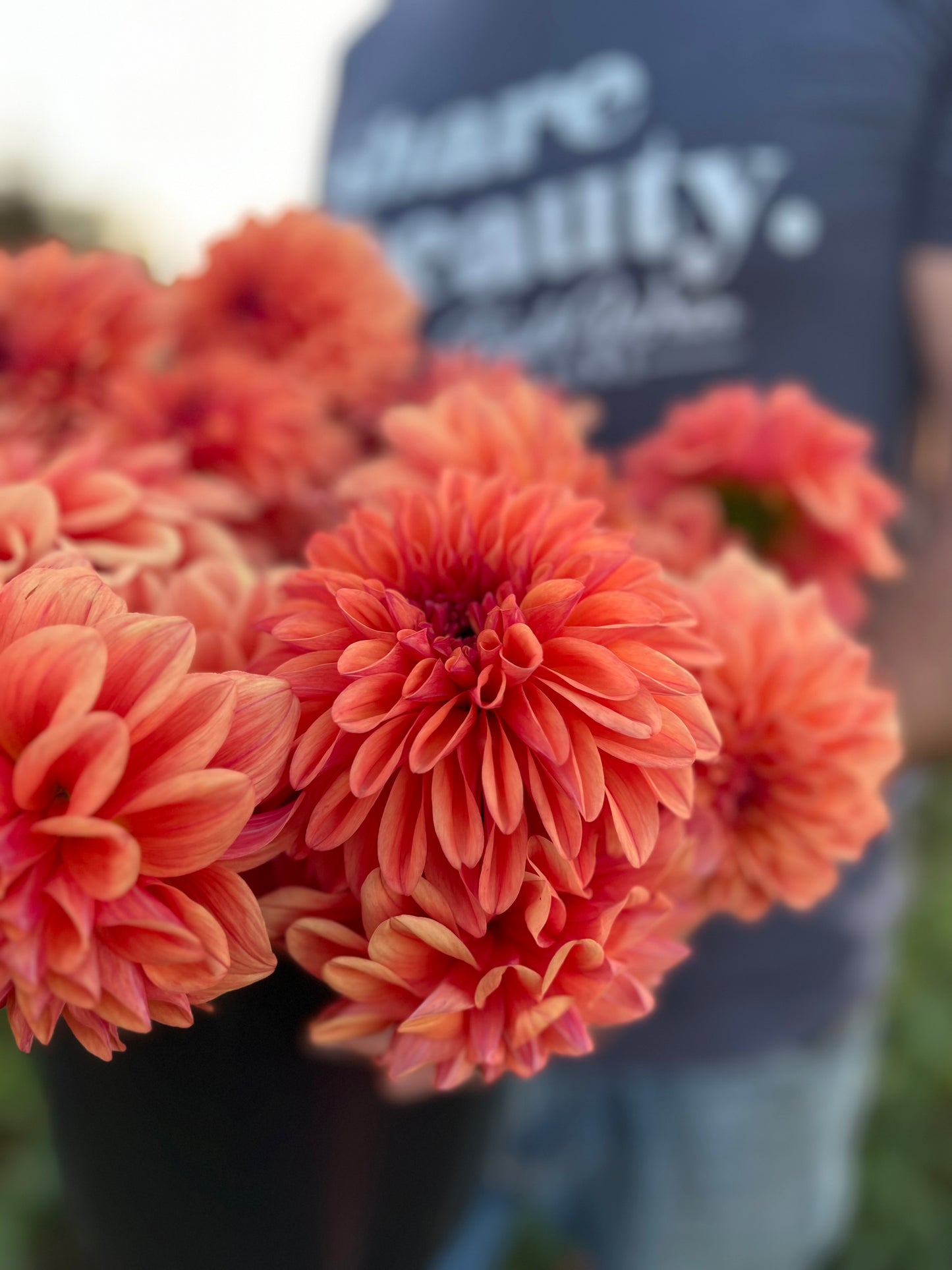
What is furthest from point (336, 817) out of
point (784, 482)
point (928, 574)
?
point (928, 574)

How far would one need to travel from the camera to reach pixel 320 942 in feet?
0.73

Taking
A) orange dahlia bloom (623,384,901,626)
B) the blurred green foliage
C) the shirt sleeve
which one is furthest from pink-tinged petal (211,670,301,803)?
the blurred green foliage

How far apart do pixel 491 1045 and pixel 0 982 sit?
103 mm

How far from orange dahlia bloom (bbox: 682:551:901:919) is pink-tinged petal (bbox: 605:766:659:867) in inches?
2.3

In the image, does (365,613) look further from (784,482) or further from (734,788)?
(784,482)

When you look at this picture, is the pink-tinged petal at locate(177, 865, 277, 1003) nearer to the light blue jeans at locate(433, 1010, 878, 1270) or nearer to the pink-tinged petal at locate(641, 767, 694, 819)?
the pink-tinged petal at locate(641, 767, 694, 819)

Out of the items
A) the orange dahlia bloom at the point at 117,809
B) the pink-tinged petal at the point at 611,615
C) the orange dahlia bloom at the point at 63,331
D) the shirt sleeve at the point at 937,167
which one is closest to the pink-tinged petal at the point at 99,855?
the orange dahlia bloom at the point at 117,809

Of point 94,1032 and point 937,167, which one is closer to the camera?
point 94,1032

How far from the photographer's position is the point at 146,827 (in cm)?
20

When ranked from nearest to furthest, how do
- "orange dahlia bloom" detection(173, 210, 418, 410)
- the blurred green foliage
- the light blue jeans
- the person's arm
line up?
"orange dahlia bloom" detection(173, 210, 418, 410) → the person's arm → the light blue jeans → the blurred green foliage

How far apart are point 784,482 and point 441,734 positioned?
0.25 metres

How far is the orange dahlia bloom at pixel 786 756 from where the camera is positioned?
268 mm

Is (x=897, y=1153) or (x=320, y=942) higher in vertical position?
(x=320, y=942)

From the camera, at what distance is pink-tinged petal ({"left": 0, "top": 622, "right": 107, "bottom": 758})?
0.19 meters
